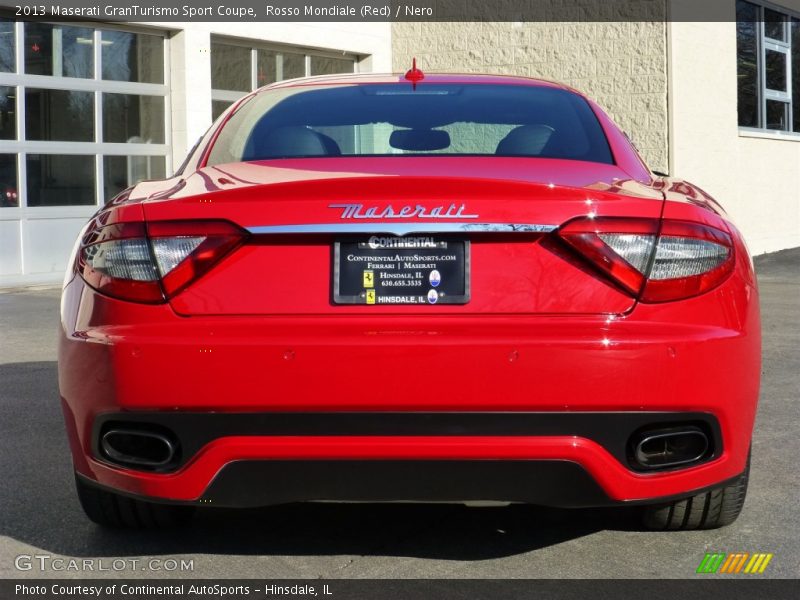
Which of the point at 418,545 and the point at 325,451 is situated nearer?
the point at 325,451

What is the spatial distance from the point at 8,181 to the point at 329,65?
235 inches

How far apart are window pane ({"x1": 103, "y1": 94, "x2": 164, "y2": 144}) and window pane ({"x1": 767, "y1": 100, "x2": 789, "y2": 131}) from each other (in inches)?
366

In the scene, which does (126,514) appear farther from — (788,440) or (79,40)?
(79,40)

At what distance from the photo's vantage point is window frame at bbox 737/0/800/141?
18.4 metres

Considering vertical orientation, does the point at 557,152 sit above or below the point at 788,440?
above

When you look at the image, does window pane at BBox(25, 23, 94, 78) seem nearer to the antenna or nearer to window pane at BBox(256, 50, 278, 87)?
window pane at BBox(256, 50, 278, 87)

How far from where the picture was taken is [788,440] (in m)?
5.16

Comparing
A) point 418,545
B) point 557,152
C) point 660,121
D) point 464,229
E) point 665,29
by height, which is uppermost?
point 665,29

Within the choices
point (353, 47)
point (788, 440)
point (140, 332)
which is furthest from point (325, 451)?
point (353, 47)

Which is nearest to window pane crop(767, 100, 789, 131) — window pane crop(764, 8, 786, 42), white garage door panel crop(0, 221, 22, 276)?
window pane crop(764, 8, 786, 42)

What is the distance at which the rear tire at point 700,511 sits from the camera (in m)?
3.60

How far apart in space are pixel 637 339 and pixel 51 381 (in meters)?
4.75

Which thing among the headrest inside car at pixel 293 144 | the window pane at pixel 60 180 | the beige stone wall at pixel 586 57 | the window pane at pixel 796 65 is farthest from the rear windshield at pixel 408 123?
the window pane at pixel 796 65

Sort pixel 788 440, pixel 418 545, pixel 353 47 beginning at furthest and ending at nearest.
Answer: pixel 353 47 → pixel 788 440 → pixel 418 545
